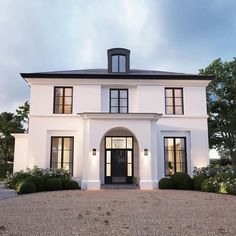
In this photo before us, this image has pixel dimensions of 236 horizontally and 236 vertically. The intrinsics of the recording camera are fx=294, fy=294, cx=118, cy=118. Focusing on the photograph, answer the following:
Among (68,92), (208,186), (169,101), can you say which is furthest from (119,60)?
(208,186)

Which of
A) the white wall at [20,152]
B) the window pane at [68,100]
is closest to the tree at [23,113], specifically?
the white wall at [20,152]

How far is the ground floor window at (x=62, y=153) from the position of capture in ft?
57.9

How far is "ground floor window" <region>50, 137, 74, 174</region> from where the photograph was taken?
17656mm

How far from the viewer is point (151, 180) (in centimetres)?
1585

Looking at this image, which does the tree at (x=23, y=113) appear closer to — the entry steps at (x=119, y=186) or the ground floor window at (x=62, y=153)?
the ground floor window at (x=62, y=153)

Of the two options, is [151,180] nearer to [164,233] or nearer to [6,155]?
[164,233]

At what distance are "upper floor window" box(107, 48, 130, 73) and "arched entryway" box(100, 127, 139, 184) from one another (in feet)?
14.4

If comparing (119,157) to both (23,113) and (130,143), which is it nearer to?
(130,143)

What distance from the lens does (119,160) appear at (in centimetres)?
1825

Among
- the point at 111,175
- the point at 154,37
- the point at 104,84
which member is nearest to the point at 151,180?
the point at 111,175

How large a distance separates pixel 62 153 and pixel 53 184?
9.80ft

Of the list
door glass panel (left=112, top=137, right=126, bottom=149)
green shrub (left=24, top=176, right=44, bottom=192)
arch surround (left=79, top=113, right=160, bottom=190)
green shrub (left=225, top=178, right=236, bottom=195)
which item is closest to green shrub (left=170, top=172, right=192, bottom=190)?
arch surround (left=79, top=113, right=160, bottom=190)

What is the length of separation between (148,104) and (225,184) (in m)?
7.04

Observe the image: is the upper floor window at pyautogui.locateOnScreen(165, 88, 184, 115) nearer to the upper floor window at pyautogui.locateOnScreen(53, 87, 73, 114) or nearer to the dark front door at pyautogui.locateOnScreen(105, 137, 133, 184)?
the dark front door at pyautogui.locateOnScreen(105, 137, 133, 184)
